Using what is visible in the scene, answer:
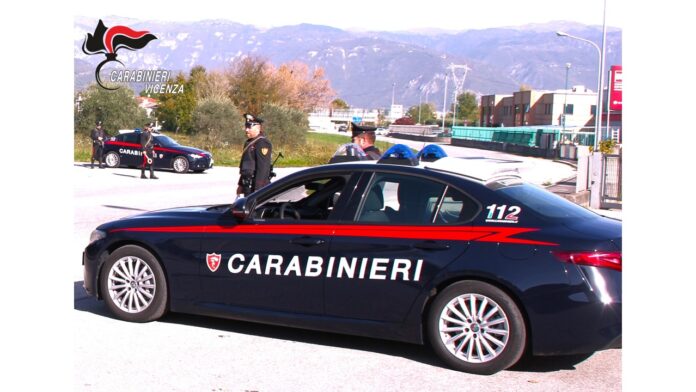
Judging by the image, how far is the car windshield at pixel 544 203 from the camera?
Result: 5906mm

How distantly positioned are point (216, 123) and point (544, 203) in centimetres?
3941

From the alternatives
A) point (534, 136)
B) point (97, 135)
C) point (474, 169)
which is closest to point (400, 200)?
point (474, 169)

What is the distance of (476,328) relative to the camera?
5.62m

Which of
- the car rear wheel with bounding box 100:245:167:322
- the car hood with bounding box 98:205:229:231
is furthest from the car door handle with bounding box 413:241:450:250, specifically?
the car rear wheel with bounding box 100:245:167:322

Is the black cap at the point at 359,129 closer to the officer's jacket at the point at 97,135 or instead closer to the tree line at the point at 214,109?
the officer's jacket at the point at 97,135

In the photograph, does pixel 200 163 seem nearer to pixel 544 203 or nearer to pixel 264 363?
pixel 264 363

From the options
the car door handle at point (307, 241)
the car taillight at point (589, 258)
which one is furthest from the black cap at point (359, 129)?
the car taillight at point (589, 258)

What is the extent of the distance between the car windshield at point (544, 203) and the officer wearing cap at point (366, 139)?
430 cm

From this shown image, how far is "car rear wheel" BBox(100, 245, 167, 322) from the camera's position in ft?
21.9

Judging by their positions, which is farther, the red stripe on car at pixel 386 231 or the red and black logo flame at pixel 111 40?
the red and black logo flame at pixel 111 40

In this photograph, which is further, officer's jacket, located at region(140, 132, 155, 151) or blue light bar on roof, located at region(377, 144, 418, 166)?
officer's jacket, located at region(140, 132, 155, 151)

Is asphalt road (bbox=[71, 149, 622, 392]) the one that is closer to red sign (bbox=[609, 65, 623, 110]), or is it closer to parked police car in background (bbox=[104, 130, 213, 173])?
parked police car in background (bbox=[104, 130, 213, 173])
